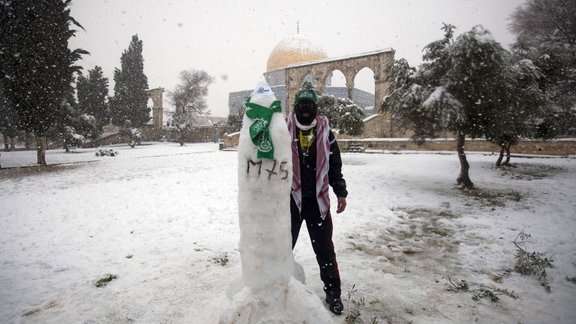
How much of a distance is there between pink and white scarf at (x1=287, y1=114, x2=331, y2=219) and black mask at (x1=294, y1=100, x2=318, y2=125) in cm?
7

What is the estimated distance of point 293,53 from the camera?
41125mm

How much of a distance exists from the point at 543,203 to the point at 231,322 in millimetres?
7676

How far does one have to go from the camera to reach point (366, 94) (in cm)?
4703

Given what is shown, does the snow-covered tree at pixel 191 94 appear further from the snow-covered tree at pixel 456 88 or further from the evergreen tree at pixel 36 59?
the snow-covered tree at pixel 456 88

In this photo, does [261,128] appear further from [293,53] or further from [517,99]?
[293,53]

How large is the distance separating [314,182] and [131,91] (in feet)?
128

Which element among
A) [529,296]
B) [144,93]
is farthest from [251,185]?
[144,93]

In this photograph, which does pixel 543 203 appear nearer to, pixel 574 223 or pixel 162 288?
pixel 574 223

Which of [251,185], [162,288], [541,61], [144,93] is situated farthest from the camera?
[144,93]

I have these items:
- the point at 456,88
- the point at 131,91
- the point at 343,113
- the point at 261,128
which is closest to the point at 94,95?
the point at 131,91

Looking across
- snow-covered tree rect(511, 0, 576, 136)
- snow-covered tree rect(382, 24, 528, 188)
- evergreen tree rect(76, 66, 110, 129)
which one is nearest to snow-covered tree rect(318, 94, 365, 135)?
snow-covered tree rect(382, 24, 528, 188)

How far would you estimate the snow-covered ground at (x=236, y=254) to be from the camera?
2.77 m

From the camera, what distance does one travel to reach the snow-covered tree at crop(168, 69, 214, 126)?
125 feet

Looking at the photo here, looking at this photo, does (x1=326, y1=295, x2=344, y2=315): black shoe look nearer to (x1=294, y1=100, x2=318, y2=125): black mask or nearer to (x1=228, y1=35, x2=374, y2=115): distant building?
(x1=294, y1=100, x2=318, y2=125): black mask
